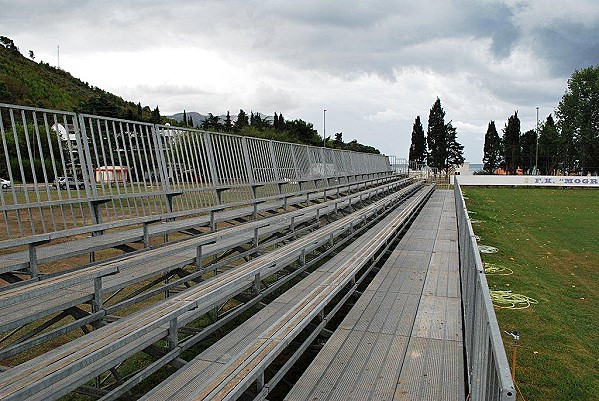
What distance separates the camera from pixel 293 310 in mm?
4445

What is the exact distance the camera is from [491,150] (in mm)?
91250

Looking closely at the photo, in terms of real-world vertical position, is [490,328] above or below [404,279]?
above

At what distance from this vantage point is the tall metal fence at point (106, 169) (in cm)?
484

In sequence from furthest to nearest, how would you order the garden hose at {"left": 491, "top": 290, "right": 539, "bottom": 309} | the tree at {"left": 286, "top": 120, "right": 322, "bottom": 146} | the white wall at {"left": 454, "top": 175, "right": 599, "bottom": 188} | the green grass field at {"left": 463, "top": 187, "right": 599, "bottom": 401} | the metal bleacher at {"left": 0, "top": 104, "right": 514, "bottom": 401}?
the tree at {"left": 286, "top": 120, "right": 322, "bottom": 146}
the white wall at {"left": 454, "top": 175, "right": 599, "bottom": 188}
the garden hose at {"left": 491, "top": 290, "right": 539, "bottom": 309}
the green grass field at {"left": 463, "top": 187, "right": 599, "bottom": 401}
the metal bleacher at {"left": 0, "top": 104, "right": 514, "bottom": 401}

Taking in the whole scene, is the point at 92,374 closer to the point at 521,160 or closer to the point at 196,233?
the point at 196,233

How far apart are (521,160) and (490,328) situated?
8810 cm

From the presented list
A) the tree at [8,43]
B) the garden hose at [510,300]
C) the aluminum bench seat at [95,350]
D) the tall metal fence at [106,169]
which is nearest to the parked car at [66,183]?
the tall metal fence at [106,169]

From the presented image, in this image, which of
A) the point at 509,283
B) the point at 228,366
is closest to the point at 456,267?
the point at 509,283

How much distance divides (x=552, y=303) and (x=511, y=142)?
3367 inches

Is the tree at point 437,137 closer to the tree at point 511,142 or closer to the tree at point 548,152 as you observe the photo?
the tree at point 511,142

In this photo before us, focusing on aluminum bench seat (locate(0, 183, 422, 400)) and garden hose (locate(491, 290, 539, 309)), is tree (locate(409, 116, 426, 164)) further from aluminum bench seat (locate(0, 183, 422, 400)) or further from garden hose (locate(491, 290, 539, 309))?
aluminum bench seat (locate(0, 183, 422, 400))

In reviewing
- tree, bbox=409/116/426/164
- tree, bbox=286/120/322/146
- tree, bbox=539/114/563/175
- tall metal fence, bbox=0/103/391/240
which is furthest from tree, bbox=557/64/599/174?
tall metal fence, bbox=0/103/391/240

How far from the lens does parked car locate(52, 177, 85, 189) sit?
523cm

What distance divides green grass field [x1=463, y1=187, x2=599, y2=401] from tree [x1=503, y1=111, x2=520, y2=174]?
6973 centimetres
